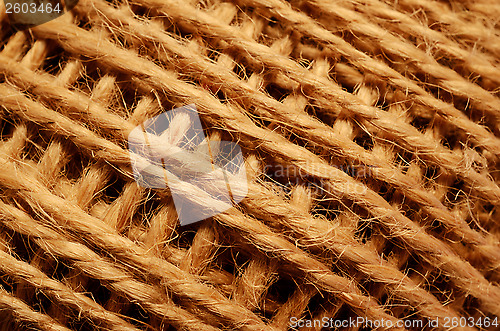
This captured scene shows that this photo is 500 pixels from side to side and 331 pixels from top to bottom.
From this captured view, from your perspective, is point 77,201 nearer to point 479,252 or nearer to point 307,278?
point 307,278

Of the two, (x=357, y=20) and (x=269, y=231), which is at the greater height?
(x=357, y=20)

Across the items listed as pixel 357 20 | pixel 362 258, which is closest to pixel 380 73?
pixel 357 20

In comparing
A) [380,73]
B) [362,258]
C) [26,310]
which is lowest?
[26,310]

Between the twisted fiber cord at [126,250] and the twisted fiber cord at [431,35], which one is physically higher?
the twisted fiber cord at [431,35]

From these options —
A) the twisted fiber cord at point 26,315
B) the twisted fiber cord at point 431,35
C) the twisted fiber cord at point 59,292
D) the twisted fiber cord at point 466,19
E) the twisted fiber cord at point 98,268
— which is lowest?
the twisted fiber cord at point 26,315

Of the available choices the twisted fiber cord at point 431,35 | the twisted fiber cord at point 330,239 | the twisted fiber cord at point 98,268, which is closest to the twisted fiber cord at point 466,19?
the twisted fiber cord at point 431,35

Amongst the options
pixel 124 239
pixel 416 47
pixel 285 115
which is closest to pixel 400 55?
pixel 416 47

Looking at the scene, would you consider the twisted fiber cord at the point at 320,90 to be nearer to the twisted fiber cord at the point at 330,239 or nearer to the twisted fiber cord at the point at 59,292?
the twisted fiber cord at the point at 330,239

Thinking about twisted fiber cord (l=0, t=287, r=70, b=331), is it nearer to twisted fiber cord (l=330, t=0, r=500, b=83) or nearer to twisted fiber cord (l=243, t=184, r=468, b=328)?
twisted fiber cord (l=243, t=184, r=468, b=328)
